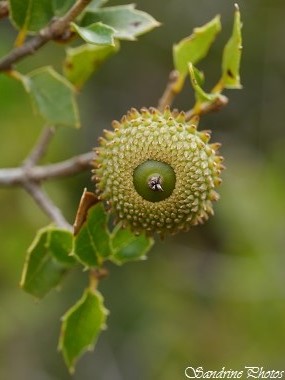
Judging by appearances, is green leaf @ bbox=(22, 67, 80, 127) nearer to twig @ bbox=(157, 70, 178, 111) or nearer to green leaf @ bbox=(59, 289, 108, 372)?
twig @ bbox=(157, 70, 178, 111)

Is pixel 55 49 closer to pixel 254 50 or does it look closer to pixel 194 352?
pixel 254 50

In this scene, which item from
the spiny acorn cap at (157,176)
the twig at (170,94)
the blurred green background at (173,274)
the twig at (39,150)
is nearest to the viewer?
the spiny acorn cap at (157,176)

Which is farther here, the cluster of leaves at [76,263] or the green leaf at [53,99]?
the green leaf at [53,99]

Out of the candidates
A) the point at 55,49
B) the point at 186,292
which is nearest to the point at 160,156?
the point at 186,292

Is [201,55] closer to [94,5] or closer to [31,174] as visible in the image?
[94,5]

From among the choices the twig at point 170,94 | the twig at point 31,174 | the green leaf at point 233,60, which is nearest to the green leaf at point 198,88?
the green leaf at point 233,60

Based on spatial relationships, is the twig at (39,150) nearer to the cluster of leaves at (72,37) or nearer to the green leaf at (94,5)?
the cluster of leaves at (72,37)

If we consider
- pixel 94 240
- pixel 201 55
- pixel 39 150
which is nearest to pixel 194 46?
pixel 201 55
